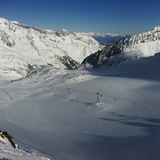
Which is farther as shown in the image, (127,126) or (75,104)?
(75,104)

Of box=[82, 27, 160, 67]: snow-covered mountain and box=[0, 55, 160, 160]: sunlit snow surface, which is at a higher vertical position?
box=[82, 27, 160, 67]: snow-covered mountain

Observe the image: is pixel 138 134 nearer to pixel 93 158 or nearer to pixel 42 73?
pixel 93 158

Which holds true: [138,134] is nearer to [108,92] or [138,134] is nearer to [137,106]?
[137,106]

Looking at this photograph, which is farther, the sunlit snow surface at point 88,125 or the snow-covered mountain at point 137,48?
the snow-covered mountain at point 137,48

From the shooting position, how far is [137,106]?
53.2 meters

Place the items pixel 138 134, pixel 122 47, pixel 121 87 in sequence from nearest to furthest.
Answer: pixel 138 134 → pixel 121 87 → pixel 122 47

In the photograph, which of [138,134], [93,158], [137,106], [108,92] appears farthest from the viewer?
[108,92]

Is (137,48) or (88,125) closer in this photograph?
(88,125)

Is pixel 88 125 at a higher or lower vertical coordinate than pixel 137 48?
lower

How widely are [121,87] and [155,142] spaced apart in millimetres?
47118

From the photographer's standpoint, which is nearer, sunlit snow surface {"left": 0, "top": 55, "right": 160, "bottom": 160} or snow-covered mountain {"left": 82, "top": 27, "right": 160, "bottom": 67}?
sunlit snow surface {"left": 0, "top": 55, "right": 160, "bottom": 160}

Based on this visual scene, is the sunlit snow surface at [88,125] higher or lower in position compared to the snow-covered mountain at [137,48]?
lower

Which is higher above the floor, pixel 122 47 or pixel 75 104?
pixel 122 47

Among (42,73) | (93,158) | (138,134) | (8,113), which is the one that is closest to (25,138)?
(93,158)
